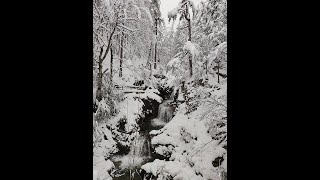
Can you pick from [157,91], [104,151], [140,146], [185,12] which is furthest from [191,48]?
[104,151]

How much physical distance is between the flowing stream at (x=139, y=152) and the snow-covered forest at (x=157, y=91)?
0.05ft

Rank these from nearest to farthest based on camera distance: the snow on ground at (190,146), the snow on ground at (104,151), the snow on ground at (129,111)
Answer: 1. the snow on ground at (190,146)
2. the snow on ground at (104,151)
3. the snow on ground at (129,111)

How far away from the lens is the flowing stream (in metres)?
3.67

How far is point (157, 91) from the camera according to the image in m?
3.82

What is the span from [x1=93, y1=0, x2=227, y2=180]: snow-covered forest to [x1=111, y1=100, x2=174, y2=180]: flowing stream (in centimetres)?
1

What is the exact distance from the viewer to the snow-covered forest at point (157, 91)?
343cm

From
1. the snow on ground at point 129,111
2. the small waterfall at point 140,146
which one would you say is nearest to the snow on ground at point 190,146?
the small waterfall at point 140,146

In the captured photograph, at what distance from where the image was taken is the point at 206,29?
3.50 m

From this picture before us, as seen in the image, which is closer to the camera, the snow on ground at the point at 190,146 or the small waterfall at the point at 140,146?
the snow on ground at the point at 190,146

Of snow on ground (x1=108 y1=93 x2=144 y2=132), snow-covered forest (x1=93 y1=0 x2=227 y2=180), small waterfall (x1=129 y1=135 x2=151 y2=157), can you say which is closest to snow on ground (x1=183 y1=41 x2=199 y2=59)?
snow-covered forest (x1=93 y1=0 x2=227 y2=180)

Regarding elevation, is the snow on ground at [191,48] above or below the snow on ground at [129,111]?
above

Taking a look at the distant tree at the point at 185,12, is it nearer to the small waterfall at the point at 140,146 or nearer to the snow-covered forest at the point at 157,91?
the snow-covered forest at the point at 157,91
